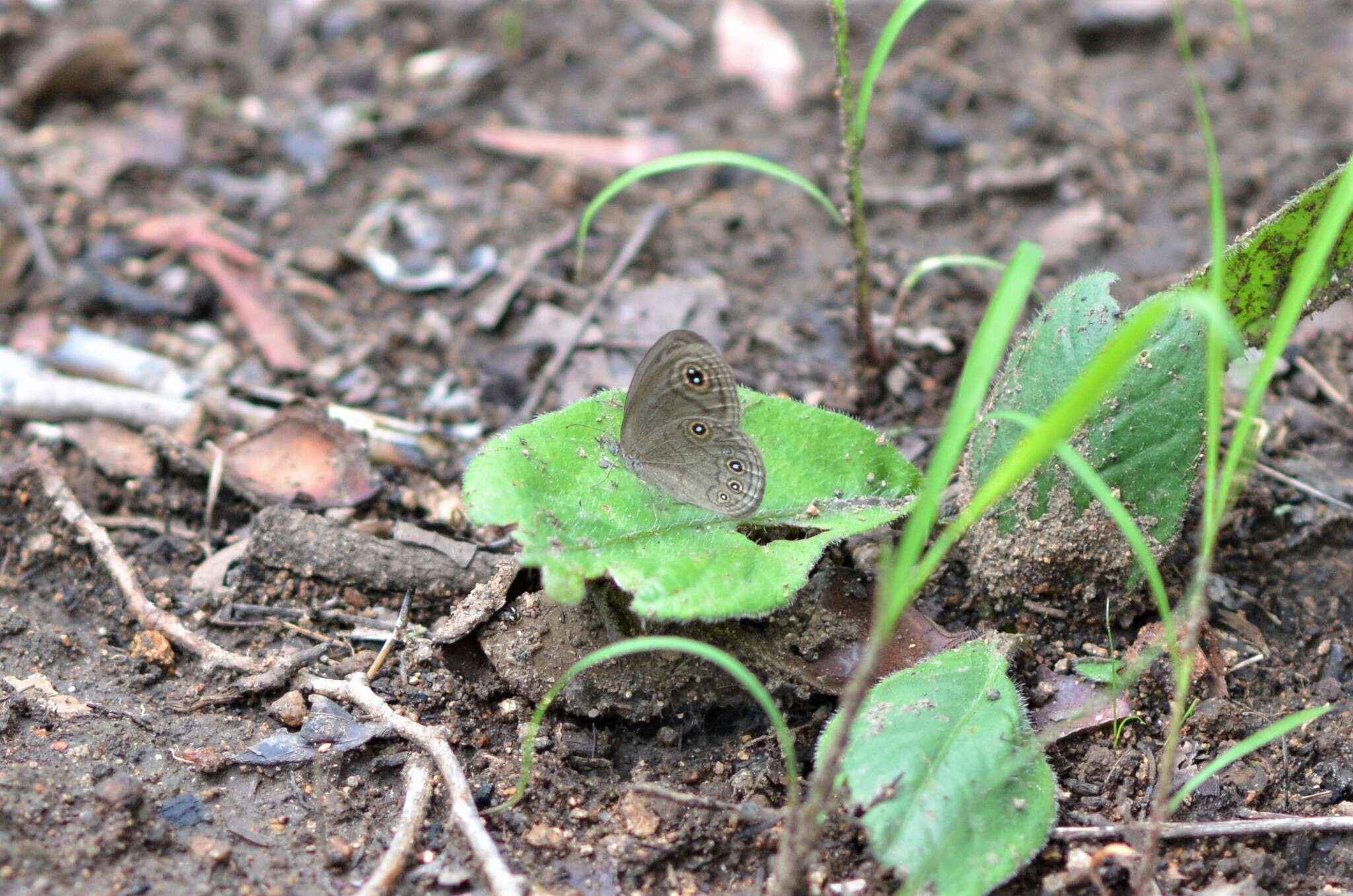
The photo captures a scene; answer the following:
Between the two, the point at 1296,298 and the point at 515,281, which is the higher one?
the point at 1296,298

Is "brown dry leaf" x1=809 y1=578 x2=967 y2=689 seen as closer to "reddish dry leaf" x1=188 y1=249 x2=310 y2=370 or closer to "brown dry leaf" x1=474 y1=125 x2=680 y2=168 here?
"reddish dry leaf" x1=188 y1=249 x2=310 y2=370

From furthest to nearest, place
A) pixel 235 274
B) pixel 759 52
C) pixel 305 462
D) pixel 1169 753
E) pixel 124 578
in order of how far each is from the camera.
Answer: pixel 759 52 → pixel 235 274 → pixel 305 462 → pixel 124 578 → pixel 1169 753

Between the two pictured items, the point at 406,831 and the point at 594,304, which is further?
the point at 594,304

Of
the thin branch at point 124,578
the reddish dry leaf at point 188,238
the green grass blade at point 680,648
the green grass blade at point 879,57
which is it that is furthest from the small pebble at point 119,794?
the reddish dry leaf at point 188,238

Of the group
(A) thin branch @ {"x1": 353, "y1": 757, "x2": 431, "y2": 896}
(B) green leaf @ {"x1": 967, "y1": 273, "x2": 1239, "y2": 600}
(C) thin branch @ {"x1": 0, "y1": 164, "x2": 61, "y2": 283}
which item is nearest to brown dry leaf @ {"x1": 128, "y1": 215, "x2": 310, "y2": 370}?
(C) thin branch @ {"x1": 0, "y1": 164, "x2": 61, "y2": 283}

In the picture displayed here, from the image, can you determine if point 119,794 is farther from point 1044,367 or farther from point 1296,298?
point 1296,298

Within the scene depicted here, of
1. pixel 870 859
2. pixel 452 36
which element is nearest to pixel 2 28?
pixel 452 36

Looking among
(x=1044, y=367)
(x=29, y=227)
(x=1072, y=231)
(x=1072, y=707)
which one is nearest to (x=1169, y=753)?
(x=1072, y=707)

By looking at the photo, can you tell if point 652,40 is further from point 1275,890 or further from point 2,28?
point 1275,890
